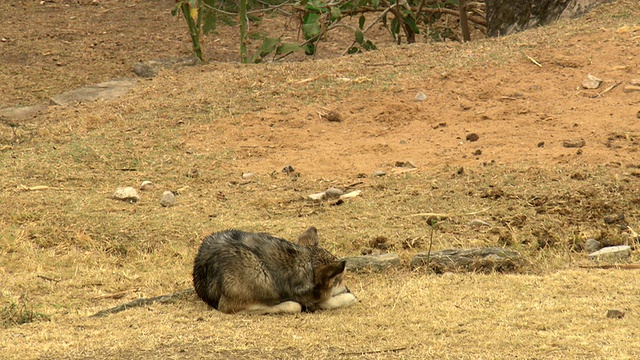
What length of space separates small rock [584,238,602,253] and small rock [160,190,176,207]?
3139 millimetres

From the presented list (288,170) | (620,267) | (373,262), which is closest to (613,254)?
(620,267)

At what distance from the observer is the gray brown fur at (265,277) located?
484 cm

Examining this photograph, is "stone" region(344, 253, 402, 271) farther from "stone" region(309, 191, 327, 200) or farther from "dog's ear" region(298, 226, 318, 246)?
"stone" region(309, 191, 327, 200)

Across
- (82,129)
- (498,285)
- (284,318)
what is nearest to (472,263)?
(498,285)

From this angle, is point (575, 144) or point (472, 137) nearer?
point (575, 144)

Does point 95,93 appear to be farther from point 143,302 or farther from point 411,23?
point 143,302

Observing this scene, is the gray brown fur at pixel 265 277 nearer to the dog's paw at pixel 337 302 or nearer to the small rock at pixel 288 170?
the dog's paw at pixel 337 302

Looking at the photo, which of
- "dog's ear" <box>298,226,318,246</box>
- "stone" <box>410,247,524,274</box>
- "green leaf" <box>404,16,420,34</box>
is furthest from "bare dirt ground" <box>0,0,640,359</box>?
"green leaf" <box>404,16,420,34</box>

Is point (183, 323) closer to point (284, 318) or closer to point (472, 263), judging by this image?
point (284, 318)

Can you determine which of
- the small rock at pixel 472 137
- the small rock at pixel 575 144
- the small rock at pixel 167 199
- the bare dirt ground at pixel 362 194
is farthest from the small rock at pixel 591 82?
the small rock at pixel 167 199

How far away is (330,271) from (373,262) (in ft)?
2.89

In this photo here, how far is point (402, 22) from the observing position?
39.5ft

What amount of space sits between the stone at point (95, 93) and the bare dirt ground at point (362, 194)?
0.89 feet

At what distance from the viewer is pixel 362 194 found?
7.16 metres
